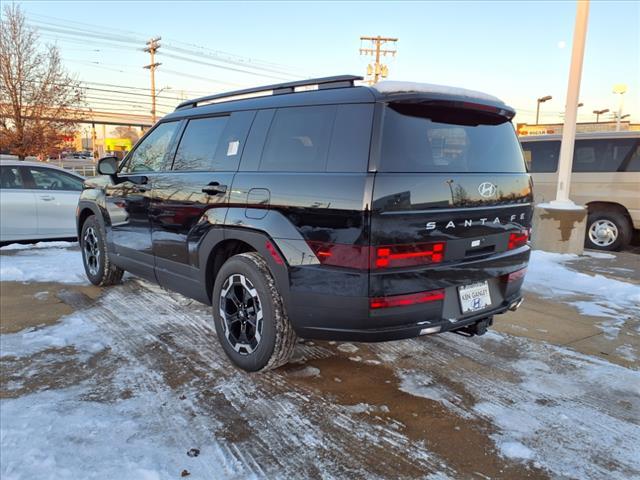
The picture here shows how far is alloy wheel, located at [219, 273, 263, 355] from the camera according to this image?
3172 millimetres

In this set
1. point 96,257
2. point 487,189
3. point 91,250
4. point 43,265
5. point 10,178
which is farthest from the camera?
point 10,178

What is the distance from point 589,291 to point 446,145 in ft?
12.7

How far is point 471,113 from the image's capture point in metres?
3.06

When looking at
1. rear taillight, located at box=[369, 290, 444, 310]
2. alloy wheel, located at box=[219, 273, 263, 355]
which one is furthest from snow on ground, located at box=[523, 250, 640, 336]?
alloy wheel, located at box=[219, 273, 263, 355]

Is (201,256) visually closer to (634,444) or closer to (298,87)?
(298,87)

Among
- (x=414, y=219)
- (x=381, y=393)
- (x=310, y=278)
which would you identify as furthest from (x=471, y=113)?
(x=381, y=393)

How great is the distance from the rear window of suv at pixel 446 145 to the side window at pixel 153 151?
8.00 feet

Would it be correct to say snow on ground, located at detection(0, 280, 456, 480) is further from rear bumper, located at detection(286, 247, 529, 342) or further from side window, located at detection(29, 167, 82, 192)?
side window, located at detection(29, 167, 82, 192)

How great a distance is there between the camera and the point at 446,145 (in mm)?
2865

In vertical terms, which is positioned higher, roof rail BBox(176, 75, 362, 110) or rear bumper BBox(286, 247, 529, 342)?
roof rail BBox(176, 75, 362, 110)

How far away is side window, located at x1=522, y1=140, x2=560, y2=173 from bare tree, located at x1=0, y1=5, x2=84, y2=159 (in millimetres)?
12906

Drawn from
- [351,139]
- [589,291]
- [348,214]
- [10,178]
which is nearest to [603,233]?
[589,291]

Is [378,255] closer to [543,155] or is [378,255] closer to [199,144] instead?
[199,144]

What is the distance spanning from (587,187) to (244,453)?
833 cm
